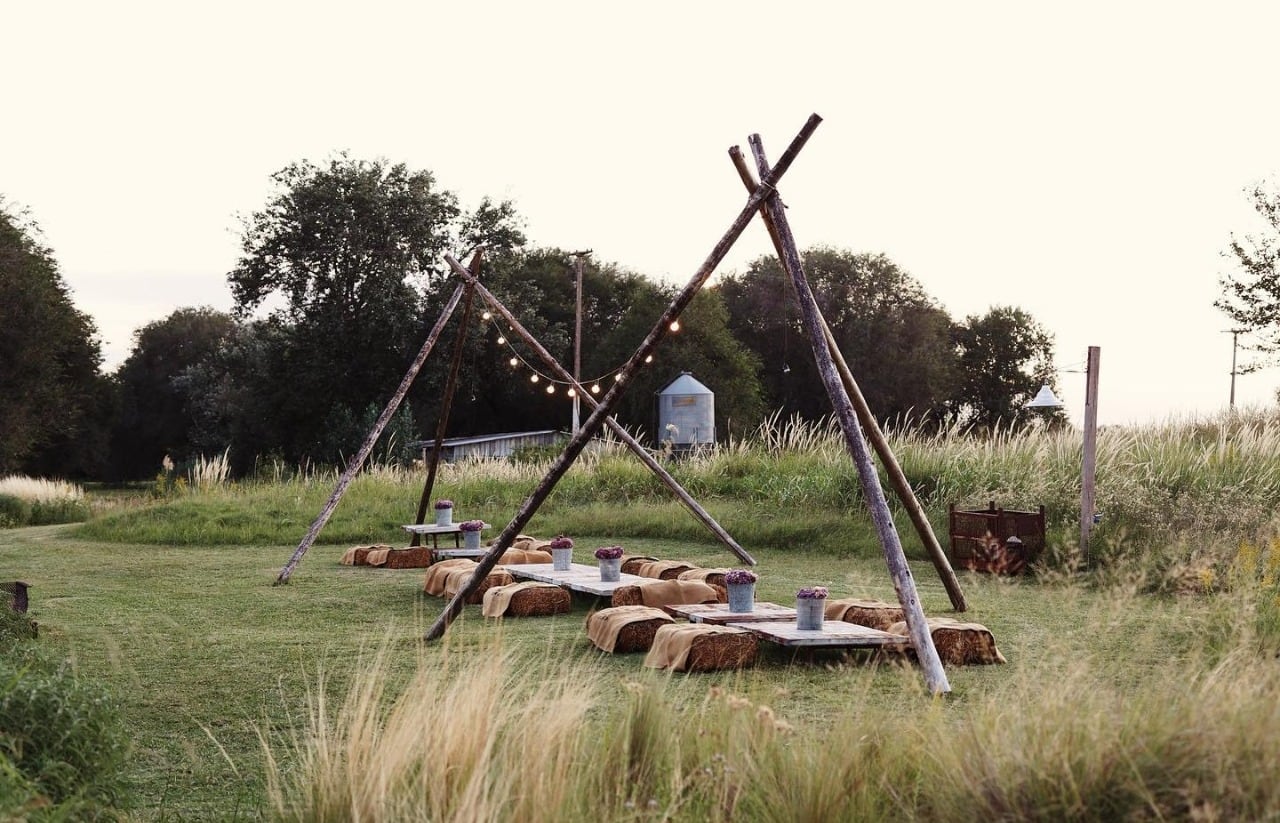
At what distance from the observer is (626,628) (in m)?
7.07

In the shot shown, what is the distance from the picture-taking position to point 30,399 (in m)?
29.8

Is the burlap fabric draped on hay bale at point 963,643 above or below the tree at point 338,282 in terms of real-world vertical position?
below

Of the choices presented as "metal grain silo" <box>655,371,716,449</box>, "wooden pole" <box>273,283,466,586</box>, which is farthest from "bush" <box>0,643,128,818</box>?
"metal grain silo" <box>655,371,716,449</box>

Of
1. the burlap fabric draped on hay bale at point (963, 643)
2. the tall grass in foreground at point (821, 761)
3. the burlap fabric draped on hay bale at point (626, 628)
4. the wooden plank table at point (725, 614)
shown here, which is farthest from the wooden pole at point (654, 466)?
the tall grass in foreground at point (821, 761)

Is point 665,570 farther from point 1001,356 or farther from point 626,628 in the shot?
point 1001,356

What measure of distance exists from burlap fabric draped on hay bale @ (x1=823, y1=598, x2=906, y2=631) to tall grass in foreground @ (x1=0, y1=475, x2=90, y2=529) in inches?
637

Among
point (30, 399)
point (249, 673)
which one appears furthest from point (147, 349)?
point (249, 673)

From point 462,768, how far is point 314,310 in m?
29.4

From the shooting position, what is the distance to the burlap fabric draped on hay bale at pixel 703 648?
21.2 ft

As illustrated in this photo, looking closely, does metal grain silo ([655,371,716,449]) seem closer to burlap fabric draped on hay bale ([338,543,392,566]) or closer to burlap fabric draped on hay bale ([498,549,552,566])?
burlap fabric draped on hay bale ([338,543,392,566])

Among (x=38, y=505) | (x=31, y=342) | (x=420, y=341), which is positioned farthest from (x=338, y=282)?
(x=38, y=505)

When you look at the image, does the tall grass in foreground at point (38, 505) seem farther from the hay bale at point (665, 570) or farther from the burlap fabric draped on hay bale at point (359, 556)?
the hay bale at point (665, 570)

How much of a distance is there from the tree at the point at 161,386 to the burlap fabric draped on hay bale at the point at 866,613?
40971 mm

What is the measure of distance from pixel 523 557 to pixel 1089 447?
198 inches
